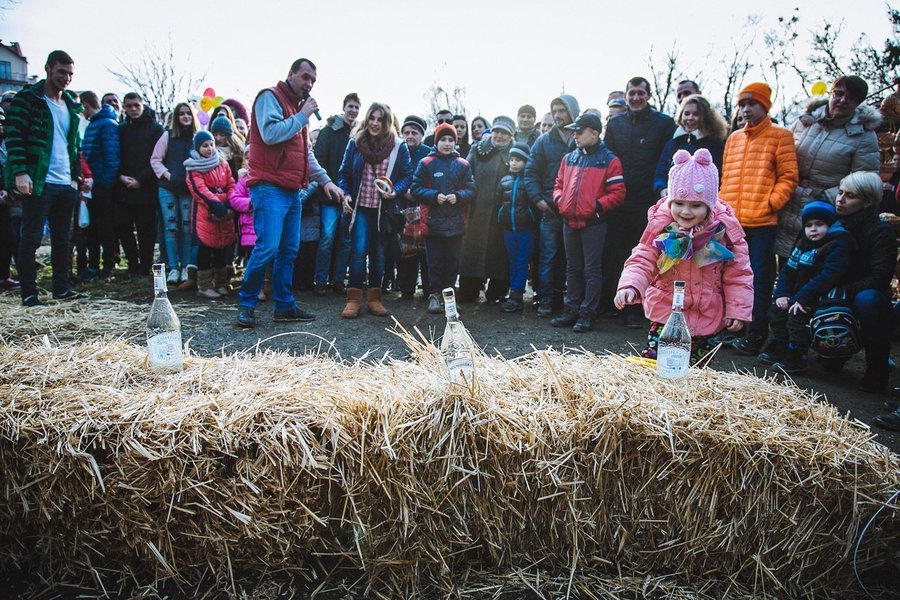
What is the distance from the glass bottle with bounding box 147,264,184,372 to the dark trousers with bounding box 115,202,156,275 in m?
6.71

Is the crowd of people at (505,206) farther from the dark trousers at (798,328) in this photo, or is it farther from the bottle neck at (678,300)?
the bottle neck at (678,300)

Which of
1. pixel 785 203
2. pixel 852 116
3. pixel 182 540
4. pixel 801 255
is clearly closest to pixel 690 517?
pixel 182 540

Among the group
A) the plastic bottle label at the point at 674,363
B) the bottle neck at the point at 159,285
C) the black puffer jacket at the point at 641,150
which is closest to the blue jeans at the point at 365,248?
the black puffer jacket at the point at 641,150

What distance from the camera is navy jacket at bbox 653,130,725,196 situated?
5.81 m

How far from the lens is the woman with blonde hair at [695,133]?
5750 millimetres

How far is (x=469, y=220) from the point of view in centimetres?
739

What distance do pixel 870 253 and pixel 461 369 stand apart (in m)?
4.22

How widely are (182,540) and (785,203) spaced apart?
5.60 m

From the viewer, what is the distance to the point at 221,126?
25.0 feet

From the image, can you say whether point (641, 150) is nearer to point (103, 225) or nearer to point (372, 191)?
point (372, 191)

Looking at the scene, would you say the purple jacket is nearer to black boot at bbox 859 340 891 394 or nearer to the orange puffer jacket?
the orange puffer jacket

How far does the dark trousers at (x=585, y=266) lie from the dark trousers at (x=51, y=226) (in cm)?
572

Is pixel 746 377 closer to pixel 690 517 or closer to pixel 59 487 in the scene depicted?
pixel 690 517

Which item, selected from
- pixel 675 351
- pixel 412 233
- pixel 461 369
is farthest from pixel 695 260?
pixel 412 233
